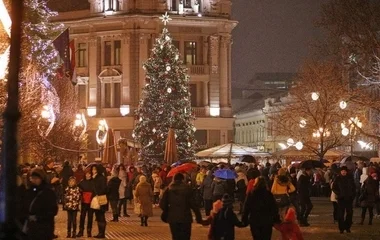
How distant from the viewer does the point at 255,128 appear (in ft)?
369

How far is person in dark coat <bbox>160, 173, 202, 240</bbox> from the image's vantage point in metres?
14.8

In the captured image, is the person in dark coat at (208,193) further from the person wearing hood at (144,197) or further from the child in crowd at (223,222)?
the child in crowd at (223,222)

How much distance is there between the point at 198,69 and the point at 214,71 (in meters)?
1.32

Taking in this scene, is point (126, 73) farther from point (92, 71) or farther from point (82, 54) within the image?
point (82, 54)

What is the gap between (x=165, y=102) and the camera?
190 ft

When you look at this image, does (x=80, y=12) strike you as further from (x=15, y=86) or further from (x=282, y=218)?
(x=15, y=86)

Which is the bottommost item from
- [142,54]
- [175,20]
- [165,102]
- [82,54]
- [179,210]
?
[179,210]

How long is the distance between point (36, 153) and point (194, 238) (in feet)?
96.4

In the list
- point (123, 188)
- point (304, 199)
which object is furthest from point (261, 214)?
point (123, 188)

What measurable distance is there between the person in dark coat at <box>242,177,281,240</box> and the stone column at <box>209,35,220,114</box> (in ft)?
189

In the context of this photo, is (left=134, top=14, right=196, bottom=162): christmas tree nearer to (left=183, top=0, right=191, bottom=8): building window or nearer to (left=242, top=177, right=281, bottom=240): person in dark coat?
(left=183, top=0, right=191, bottom=8): building window

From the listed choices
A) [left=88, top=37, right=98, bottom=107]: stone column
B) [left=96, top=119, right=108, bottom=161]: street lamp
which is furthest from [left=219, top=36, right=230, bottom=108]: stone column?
[left=96, top=119, right=108, bottom=161]: street lamp

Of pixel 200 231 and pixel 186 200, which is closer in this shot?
pixel 186 200

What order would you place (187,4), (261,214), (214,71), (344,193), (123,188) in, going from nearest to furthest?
(261,214)
(344,193)
(123,188)
(187,4)
(214,71)
